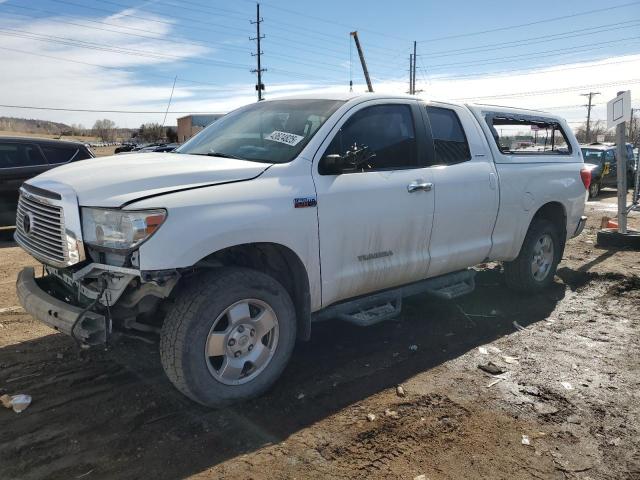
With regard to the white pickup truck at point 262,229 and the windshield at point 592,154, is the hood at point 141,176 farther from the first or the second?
the windshield at point 592,154

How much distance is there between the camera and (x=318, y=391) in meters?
3.73

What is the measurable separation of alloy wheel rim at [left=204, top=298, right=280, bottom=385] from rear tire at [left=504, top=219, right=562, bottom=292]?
335 cm

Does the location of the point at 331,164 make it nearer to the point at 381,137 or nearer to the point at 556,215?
the point at 381,137

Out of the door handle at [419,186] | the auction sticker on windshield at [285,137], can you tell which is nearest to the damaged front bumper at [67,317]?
the auction sticker on windshield at [285,137]

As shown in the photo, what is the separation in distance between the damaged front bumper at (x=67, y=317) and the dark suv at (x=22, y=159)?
6.48 m

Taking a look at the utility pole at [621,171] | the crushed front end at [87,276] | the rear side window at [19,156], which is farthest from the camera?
the rear side window at [19,156]

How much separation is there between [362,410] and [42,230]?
7.81 ft

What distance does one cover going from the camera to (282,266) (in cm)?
373

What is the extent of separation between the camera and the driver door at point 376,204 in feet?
12.3

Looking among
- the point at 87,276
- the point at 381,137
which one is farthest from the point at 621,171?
the point at 87,276

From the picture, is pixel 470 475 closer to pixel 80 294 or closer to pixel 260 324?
pixel 260 324

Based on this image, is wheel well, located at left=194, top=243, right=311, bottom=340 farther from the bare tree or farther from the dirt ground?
the bare tree

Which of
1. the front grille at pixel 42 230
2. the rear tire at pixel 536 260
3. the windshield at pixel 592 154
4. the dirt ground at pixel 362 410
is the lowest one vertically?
the dirt ground at pixel 362 410

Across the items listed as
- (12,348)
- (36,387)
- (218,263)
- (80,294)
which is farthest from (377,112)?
(12,348)
